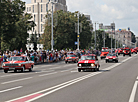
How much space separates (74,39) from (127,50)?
18576mm

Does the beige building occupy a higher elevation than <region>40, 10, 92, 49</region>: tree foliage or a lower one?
higher

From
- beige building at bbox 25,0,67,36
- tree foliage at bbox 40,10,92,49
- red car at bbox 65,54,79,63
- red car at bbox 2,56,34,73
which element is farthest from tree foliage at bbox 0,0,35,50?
beige building at bbox 25,0,67,36

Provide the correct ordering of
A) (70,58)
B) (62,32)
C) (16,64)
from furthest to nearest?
(62,32) → (70,58) → (16,64)

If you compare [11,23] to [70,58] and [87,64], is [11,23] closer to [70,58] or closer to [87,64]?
[70,58]

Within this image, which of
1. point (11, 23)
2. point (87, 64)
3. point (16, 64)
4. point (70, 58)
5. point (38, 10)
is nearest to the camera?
point (16, 64)

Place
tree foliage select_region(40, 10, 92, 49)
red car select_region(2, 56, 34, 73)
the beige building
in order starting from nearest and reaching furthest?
red car select_region(2, 56, 34, 73) < tree foliage select_region(40, 10, 92, 49) < the beige building

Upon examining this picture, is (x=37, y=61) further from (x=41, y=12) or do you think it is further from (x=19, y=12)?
(x=41, y=12)

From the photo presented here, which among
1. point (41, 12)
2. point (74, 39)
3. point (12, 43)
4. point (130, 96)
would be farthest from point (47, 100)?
point (41, 12)

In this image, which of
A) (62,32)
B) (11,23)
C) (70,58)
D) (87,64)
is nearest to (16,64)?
(87,64)

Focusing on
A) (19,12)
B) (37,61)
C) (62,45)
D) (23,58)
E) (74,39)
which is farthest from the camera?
(74,39)

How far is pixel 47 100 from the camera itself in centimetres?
1095

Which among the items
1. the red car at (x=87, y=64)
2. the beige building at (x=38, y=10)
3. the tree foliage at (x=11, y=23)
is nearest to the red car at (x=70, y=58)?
the tree foliage at (x=11, y=23)

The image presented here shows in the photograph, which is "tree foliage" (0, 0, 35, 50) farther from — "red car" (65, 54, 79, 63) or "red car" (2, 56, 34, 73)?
"red car" (2, 56, 34, 73)

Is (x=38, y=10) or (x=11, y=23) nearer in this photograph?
(x=11, y=23)
